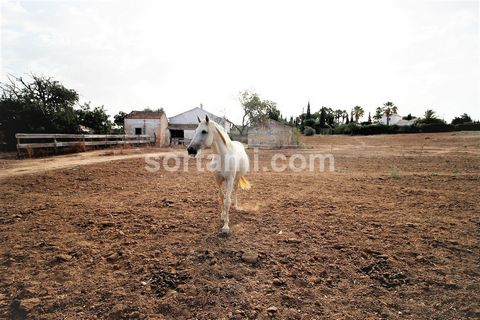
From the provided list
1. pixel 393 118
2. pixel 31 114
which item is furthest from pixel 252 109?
pixel 393 118

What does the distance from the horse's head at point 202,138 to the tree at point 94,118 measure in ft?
84.7

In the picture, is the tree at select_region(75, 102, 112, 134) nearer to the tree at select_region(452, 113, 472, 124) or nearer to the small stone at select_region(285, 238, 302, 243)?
the small stone at select_region(285, 238, 302, 243)

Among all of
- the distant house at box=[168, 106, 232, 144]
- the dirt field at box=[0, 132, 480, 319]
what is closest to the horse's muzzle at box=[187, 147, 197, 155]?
the dirt field at box=[0, 132, 480, 319]

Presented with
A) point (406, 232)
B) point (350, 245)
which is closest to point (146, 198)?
point (350, 245)

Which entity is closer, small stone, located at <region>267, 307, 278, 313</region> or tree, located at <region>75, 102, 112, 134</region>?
small stone, located at <region>267, 307, 278, 313</region>

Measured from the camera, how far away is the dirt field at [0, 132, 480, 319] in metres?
2.77

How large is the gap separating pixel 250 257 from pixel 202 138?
7.42 ft

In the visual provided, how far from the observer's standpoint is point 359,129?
212 feet

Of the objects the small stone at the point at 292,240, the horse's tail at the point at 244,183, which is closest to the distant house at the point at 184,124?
the horse's tail at the point at 244,183

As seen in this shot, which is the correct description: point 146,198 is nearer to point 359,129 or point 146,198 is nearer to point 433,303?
point 433,303

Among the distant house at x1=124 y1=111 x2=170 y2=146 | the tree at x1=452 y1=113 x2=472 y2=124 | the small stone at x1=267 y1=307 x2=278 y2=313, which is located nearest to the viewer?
the small stone at x1=267 y1=307 x2=278 y2=313

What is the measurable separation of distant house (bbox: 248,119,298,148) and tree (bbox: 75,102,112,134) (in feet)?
55.0

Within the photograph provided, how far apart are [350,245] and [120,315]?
11.3 feet

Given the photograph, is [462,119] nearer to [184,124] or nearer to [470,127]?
[470,127]
